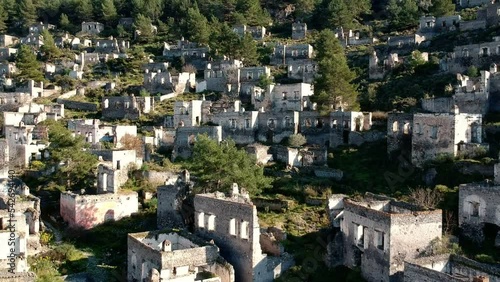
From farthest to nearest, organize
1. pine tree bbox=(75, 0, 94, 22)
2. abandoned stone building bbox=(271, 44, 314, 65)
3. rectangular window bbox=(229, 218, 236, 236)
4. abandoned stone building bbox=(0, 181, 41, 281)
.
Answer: pine tree bbox=(75, 0, 94, 22), abandoned stone building bbox=(271, 44, 314, 65), rectangular window bbox=(229, 218, 236, 236), abandoned stone building bbox=(0, 181, 41, 281)

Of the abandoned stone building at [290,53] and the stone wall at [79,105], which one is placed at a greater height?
the abandoned stone building at [290,53]

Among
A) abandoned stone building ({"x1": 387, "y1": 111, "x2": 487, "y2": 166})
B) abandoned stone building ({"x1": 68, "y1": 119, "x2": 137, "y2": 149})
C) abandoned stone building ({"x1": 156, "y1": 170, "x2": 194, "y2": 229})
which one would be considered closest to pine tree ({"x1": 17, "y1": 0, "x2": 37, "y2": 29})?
abandoned stone building ({"x1": 68, "y1": 119, "x2": 137, "y2": 149})

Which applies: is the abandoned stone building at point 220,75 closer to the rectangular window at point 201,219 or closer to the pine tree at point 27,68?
the pine tree at point 27,68

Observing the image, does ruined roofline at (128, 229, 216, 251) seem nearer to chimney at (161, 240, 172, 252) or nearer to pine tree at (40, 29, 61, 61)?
chimney at (161, 240, 172, 252)

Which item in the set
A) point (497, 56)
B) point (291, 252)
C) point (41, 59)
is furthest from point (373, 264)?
point (41, 59)

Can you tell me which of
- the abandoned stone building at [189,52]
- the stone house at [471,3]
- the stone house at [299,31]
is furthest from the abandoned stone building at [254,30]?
the stone house at [471,3]

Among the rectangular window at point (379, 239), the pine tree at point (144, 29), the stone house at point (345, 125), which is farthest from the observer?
the pine tree at point (144, 29)
